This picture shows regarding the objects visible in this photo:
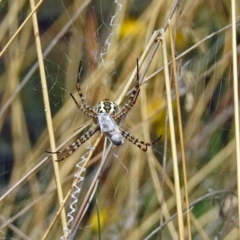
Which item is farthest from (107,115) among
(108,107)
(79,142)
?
(79,142)

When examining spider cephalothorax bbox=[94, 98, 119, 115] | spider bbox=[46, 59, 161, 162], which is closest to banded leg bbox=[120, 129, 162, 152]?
spider bbox=[46, 59, 161, 162]

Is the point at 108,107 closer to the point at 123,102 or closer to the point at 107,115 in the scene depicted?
the point at 107,115

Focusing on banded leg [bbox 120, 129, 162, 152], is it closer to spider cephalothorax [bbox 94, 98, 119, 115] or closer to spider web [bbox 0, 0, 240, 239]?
spider web [bbox 0, 0, 240, 239]

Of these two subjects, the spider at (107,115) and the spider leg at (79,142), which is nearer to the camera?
the spider at (107,115)

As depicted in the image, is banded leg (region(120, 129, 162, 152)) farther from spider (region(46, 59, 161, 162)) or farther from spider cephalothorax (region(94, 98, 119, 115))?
spider cephalothorax (region(94, 98, 119, 115))

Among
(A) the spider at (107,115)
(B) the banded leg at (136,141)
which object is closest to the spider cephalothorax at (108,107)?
(A) the spider at (107,115)

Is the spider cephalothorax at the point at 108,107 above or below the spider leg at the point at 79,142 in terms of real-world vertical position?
below

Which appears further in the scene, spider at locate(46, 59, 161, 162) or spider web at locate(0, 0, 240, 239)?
spider web at locate(0, 0, 240, 239)

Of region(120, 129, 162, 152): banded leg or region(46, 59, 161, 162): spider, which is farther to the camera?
region(120, 129, 162, 152): banded leg

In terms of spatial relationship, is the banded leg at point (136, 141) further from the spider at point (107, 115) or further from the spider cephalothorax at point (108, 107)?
the spider cephalothorax at point (108, 107)

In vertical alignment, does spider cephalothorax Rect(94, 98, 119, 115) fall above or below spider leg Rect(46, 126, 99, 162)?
below
